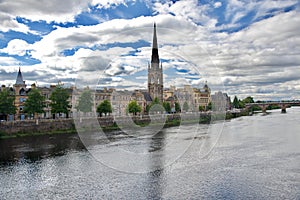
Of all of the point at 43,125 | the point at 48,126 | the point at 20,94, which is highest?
the point at 20,94

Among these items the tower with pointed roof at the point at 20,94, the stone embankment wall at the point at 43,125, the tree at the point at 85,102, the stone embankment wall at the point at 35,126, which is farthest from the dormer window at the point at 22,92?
the stone embankment wall at the point at 35,126

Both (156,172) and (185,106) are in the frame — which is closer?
(156,172)

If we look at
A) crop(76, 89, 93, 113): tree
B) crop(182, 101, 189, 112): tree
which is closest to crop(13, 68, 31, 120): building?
crop(76, 89, 93, 113): tree

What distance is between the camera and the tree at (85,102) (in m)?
58.9

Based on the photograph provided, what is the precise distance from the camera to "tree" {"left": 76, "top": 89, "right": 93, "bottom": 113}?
193 feet

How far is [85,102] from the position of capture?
59.4m

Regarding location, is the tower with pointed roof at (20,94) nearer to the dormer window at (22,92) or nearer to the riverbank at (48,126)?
the dormer window at (22,92)

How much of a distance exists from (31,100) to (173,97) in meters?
58.1

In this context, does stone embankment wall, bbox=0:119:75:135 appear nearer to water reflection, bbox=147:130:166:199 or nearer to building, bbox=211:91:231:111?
water reflection, bbox=147:130:166:199

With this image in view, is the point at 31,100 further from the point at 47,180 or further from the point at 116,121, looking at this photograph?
the point at 47,180

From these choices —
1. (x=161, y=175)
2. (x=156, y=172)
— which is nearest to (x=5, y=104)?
(x=156, y=172)

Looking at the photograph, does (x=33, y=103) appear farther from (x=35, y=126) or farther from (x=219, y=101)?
(x=219, y=101)

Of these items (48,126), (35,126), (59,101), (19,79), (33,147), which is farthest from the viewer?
(19,79)

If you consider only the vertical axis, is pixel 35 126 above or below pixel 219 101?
below
